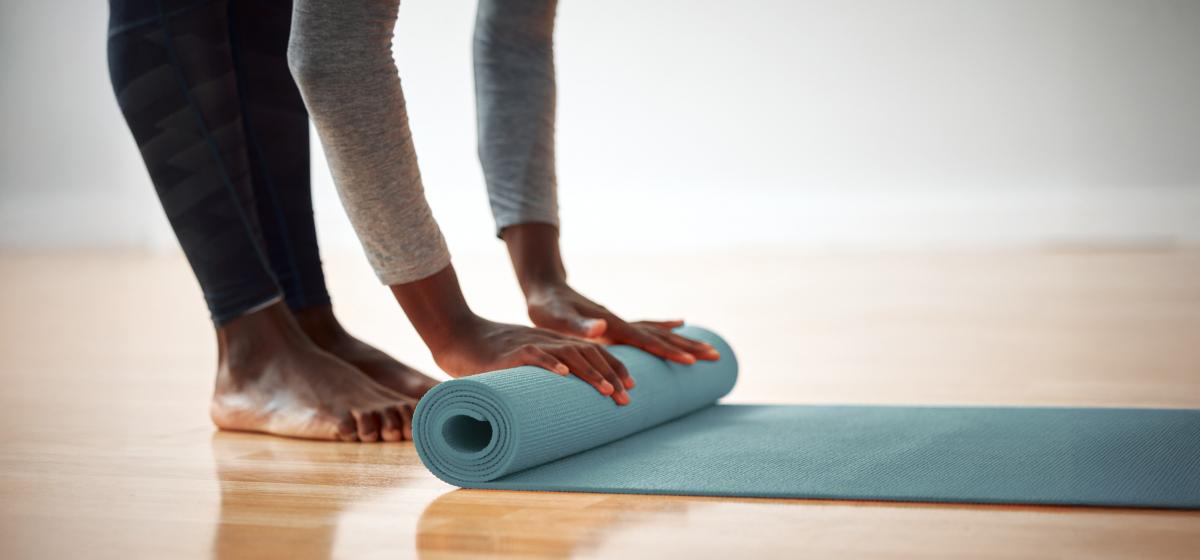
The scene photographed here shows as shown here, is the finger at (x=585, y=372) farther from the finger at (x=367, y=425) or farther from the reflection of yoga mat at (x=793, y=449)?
the finger at (x=367, y=425)

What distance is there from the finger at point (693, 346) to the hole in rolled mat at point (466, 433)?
0.38 m

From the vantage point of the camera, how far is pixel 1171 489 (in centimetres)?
113

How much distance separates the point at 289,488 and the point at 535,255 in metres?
0.57

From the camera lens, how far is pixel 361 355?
1.86m

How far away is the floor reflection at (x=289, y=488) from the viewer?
3.51 feet

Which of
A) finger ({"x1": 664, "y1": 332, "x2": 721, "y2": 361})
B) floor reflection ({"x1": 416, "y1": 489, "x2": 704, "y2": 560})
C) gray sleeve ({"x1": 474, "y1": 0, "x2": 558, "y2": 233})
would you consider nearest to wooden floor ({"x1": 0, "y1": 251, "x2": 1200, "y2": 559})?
floor reflection ({"x1": 416, "y1": 489, "x2": 704, "y2": 560})

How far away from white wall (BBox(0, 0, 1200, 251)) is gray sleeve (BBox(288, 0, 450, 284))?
4.78 meters

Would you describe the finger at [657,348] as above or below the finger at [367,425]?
above

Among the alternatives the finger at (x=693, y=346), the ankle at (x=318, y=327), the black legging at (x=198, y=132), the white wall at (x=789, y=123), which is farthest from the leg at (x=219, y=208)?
the white wall at (x=789, y=123)

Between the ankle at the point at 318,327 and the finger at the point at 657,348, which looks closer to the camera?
the finger at the point at 657,348

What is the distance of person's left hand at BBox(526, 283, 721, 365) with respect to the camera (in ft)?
5.40

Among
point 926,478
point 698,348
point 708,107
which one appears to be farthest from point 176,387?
point 708,107

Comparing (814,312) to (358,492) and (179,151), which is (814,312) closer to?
(179,151)

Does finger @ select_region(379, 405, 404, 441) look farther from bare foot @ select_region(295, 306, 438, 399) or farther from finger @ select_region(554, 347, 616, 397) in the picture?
finger @ select_region(554, 347, 616, 397)
